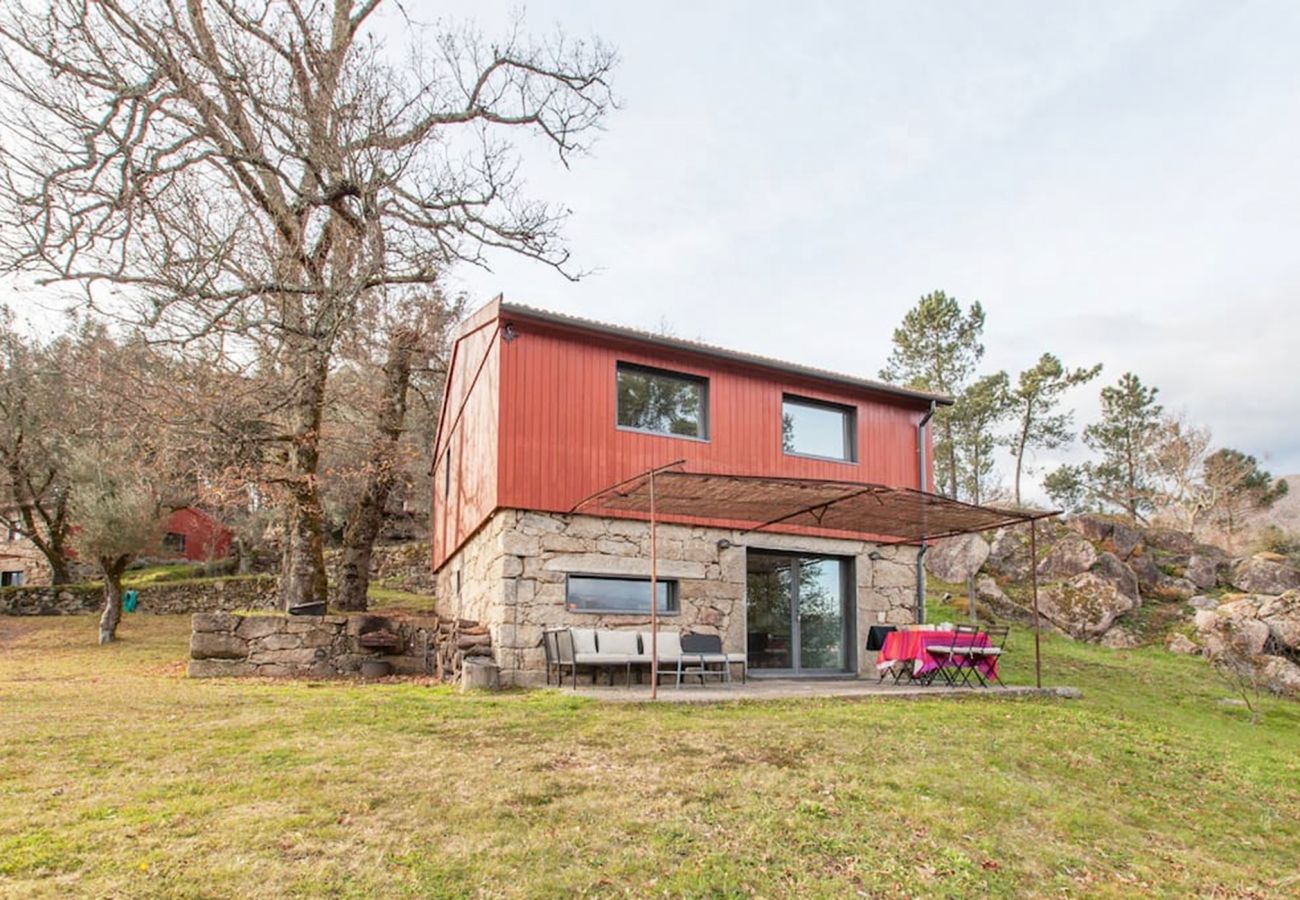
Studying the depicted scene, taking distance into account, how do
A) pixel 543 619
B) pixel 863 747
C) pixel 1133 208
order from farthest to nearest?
pixel 1133 208 → pixel 543 619 → pixel 863 747

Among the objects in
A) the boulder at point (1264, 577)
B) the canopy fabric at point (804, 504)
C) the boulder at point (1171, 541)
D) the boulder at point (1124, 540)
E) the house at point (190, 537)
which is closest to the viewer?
the canopy fabric at point (804, 504)

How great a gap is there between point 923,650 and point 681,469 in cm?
376

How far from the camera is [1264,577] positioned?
19391 mm

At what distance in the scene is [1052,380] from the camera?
1093 inches

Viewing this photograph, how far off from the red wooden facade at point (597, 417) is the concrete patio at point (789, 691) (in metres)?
2.16

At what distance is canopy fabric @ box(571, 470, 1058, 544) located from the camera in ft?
25.7

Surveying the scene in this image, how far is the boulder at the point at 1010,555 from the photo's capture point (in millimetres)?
18562

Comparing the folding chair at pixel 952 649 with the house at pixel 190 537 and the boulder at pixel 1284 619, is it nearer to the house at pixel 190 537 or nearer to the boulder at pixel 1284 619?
the boulder at pixel 1284 619

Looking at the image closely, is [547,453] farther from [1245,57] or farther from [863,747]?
[1245,57]

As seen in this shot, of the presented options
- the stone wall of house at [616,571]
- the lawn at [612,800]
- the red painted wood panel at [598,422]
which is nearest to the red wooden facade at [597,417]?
the red painted wood panel at [598,422]

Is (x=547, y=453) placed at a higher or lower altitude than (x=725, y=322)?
lower

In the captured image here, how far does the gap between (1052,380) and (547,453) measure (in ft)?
79.9

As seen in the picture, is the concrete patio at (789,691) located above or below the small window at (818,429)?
below

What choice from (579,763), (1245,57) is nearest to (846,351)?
(1245,57)
